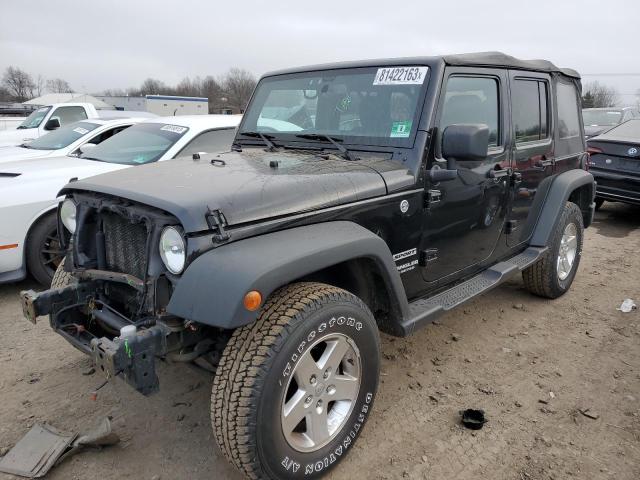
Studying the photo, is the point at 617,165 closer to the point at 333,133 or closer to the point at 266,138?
the point at 333,133

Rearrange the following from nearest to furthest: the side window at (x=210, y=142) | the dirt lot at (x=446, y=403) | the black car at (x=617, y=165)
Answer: the dirt lot at (x=446, y=403)
the side window at (x=210, y=142)
the black car at (x=617, y=165)

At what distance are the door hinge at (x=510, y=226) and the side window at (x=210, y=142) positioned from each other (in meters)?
3.19

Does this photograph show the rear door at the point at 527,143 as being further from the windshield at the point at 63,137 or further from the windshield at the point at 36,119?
the windshield at the point at 36,119

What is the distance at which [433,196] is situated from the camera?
9.71 ft

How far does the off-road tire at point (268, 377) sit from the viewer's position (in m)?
2.02

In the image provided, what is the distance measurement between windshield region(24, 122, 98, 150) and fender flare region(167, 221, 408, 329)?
5.81 meters

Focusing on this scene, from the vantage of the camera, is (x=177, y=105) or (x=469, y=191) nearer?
(x=469, y=191)

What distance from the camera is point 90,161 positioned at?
5504 millimetres

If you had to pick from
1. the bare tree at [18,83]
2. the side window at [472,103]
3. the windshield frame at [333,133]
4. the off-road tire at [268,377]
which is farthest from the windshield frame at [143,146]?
the bare tree at [18,83]

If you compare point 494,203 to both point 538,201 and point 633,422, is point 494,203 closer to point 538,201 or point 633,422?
point 538,201

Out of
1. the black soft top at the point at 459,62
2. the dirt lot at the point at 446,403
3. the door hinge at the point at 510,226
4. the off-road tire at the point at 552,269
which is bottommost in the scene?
the dirt lot at the point at 446,403

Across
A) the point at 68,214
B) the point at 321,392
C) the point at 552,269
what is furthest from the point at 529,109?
the point at 68,214

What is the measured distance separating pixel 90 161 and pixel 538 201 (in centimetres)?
457

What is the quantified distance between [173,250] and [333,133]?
1.52 m
